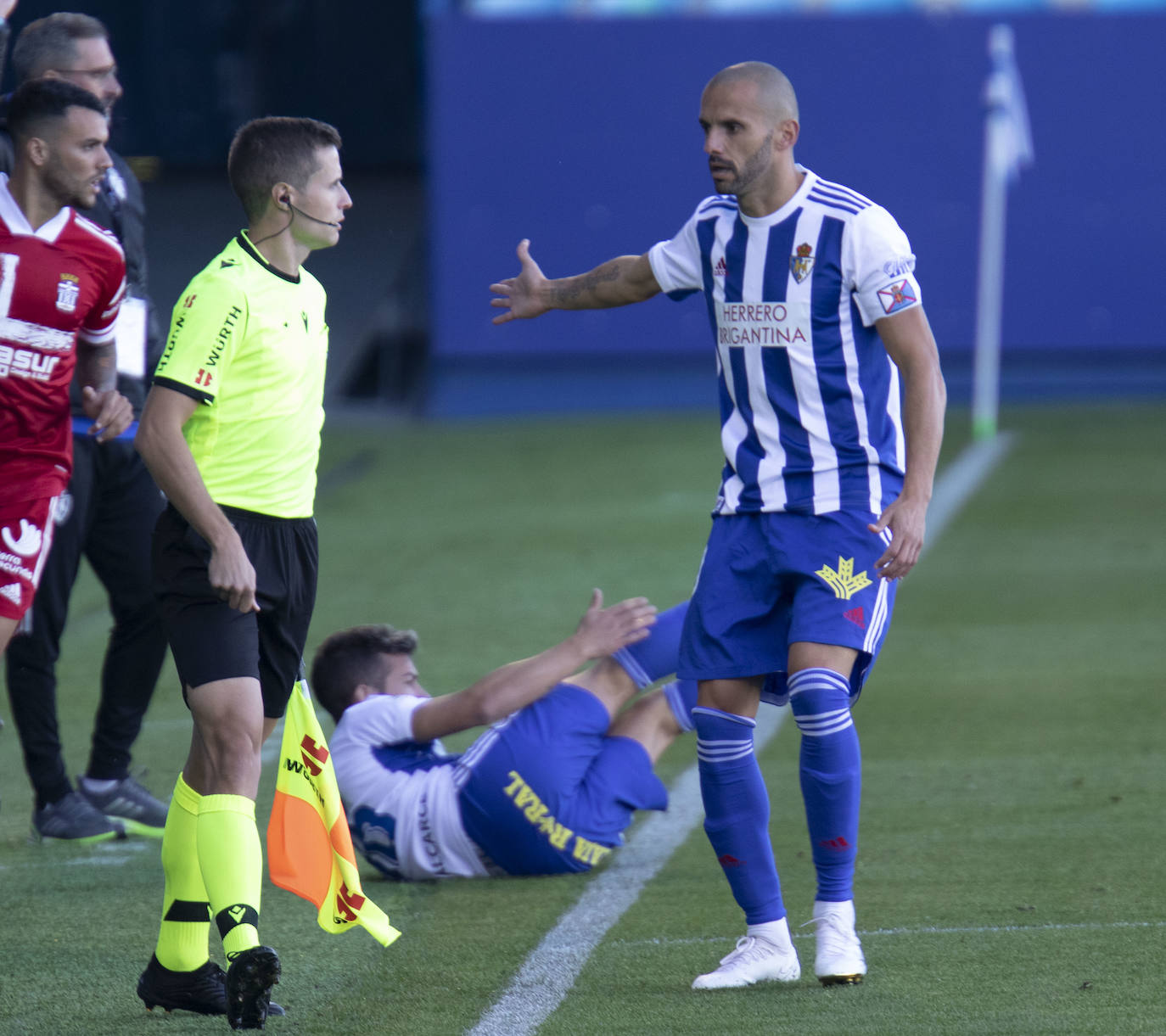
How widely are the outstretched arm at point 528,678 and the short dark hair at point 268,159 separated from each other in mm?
1514

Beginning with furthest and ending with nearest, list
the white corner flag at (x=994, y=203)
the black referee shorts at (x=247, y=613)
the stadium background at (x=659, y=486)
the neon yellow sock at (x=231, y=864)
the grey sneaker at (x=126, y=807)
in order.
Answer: the white corner flag at (x=994, y=203), the grey sneaker at (x=126, y=807), the stadium background at (x=659, y=486), the black referee shorts at (x=247, y=613), the neon yellow sock at (x=231, y=864)

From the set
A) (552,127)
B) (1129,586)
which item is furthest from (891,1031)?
(552,127)

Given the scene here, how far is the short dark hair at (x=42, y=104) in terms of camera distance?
4.05 meters

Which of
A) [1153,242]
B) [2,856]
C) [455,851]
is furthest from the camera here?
[1153,242]

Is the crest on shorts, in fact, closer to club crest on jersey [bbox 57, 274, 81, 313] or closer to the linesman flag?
the linesman flag

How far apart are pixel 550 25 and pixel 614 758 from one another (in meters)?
17.4

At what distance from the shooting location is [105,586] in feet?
17.5

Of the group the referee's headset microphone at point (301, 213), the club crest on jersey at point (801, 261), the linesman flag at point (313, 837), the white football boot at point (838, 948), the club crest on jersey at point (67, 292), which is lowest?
the white football boot at point (838, 948)

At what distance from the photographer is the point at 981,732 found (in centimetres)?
634

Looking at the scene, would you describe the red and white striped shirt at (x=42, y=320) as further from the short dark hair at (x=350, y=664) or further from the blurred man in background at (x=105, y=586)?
the short dark hair at (x=350, y=664)

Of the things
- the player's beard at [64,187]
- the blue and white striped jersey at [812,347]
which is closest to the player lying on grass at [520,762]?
the blue and white striped jersey at [812,347]

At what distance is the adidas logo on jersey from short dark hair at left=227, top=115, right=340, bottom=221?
105 cm

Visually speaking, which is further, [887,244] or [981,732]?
[981,732]

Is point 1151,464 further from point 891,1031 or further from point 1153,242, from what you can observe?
point 891,1031
